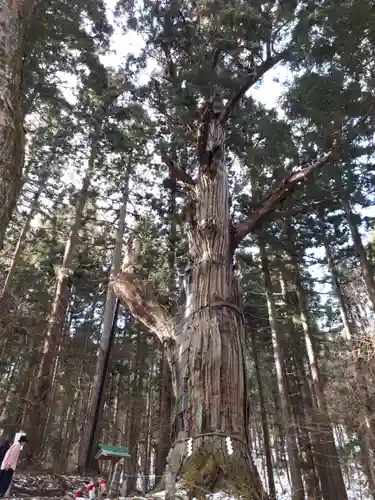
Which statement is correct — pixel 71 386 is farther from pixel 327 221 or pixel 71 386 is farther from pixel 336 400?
pixel 327 221

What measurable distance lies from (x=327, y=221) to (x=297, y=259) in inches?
66.1

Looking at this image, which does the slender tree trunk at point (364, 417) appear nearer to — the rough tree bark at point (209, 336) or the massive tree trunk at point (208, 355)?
the rough tree bark at point (209, 336)

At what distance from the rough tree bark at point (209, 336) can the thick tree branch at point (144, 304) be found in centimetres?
1

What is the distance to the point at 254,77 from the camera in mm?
6953

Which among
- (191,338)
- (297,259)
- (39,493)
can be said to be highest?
(297,259)

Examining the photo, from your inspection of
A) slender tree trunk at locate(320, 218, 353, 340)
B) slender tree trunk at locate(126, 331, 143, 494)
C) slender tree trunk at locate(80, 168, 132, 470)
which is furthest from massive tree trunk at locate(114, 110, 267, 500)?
slender tree trunk at locate(126, 331, 143, 494)

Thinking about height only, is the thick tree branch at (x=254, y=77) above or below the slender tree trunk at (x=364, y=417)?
above

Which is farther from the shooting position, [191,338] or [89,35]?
[89,35]

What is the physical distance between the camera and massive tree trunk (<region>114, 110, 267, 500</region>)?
3012 millimetres

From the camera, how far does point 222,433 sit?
3.20 m

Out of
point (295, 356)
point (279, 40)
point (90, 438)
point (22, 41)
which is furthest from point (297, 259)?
point (22, 41)

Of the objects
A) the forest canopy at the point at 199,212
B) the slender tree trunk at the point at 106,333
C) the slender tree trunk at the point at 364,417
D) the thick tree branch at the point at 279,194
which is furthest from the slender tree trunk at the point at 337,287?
the thick tree branch at the point at 279,194

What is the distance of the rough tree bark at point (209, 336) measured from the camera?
304 cm

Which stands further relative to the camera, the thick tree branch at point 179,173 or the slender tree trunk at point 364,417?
the slender tree trunk at point 364,417
